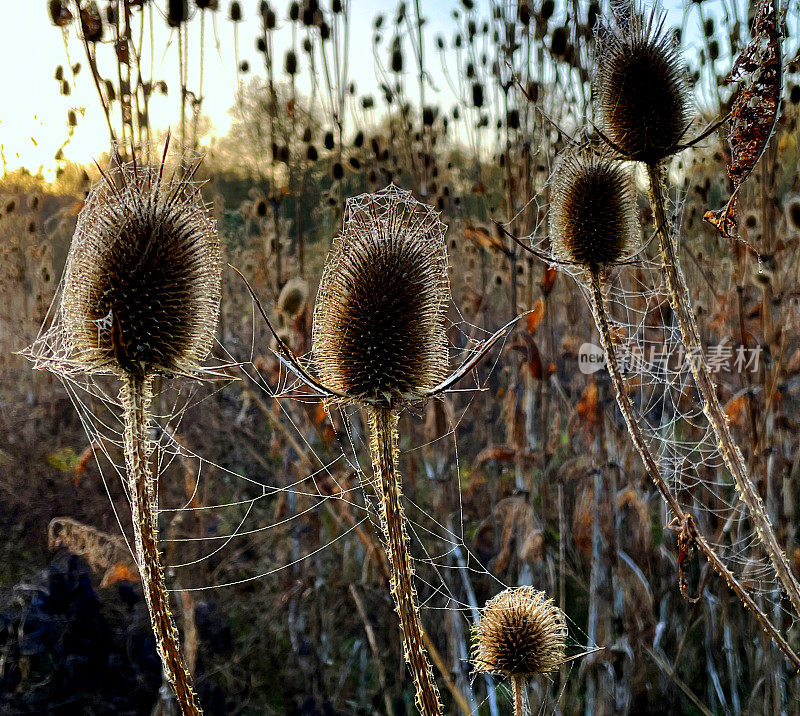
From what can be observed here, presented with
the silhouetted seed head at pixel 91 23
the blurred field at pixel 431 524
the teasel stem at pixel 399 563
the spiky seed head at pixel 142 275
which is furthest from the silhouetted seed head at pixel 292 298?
the teasel stem at pixel 399 563

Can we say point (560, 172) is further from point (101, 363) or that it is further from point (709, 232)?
point (709, 232)

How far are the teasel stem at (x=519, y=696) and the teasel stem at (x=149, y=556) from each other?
0.69 meters

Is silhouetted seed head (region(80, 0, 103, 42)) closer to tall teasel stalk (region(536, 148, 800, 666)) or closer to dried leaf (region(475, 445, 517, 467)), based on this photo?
tall teasel stalk (region(536, 148, 800, 666))

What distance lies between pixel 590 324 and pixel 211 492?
2.61m

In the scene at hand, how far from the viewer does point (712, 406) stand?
168 centimetres

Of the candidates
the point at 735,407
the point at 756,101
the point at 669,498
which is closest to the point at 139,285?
the point at 669,498

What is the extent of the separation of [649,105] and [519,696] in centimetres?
161

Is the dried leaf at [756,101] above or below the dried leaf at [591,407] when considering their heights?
above

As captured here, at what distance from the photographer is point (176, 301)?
1.40m

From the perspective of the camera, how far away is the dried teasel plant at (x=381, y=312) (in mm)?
1422

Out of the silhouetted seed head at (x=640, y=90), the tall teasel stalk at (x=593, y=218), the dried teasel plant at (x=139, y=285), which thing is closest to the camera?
the dried teasel plant at (x=139, y=285)

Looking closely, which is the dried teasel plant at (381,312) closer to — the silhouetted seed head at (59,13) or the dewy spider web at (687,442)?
the dewy spider web at (687,442)

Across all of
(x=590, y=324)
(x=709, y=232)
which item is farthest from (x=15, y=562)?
(x=709, y=232)

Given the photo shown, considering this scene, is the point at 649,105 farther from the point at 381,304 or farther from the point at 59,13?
the point at 59,13
